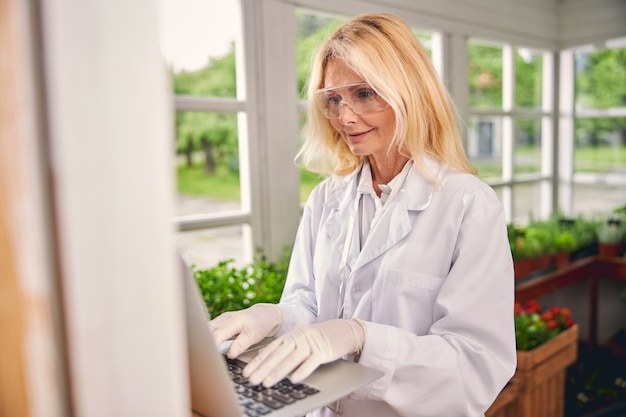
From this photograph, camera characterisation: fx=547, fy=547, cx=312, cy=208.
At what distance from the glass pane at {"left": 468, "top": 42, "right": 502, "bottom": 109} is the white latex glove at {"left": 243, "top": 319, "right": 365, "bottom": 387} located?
3.73 meters

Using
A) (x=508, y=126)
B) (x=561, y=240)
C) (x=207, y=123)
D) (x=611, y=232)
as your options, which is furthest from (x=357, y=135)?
(x=207, y=123)

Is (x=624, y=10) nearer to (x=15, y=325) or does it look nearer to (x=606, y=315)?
(x=606, y=315)

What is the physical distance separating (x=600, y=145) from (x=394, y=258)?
3.78m

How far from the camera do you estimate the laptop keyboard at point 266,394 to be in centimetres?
78

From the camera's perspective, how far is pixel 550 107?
4398mm

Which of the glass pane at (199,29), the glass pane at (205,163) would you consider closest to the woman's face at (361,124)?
the glass pane at (199,29)

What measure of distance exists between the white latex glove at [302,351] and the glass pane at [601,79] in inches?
160

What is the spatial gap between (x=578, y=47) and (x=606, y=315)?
2.07m

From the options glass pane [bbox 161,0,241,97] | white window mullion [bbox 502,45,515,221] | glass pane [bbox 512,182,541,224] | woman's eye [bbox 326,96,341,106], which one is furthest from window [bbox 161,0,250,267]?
glass pane [bbox 512,182,541,224]

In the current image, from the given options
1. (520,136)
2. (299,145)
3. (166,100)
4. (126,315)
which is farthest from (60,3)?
(520,136)

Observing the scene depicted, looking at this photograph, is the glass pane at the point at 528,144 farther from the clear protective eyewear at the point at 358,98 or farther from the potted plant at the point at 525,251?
the clear protective eyewear at the point at 358,98

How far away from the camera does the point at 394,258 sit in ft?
4.13

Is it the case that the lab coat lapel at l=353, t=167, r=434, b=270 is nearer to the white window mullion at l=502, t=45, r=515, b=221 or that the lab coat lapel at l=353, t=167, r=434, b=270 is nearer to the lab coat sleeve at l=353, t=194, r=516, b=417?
the lab coat sleeve at l=353, t=194, r=516, b=417

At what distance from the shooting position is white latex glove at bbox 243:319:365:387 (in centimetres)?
87
